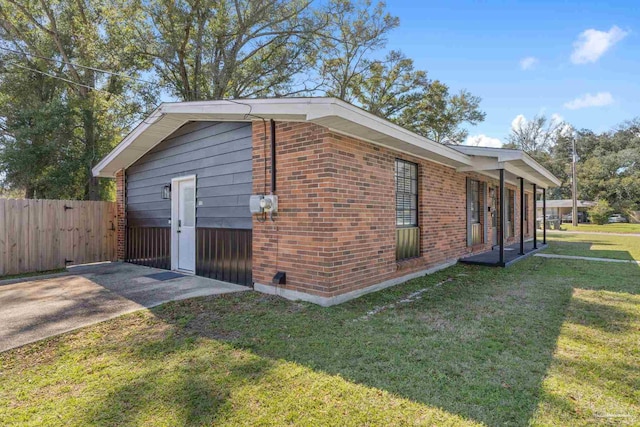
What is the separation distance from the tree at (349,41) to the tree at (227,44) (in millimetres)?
1466

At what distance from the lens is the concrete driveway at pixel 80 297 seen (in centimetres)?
392

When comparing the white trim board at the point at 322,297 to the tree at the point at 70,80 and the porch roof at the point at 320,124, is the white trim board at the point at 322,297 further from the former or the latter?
the tree at the point at 70,80

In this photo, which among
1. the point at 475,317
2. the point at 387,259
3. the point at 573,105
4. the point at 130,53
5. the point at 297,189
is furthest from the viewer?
the point at 573,105

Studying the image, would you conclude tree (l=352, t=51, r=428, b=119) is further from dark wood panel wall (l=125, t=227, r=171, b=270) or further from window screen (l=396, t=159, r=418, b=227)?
dark wood panel wall (l=125, t=227, r=171, b=270)

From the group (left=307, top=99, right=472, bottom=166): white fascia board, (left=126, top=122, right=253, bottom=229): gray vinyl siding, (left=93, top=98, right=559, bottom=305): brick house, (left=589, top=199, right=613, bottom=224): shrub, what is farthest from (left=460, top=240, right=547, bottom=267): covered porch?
(left=589, top=199, right=613, bottom=224): shrub

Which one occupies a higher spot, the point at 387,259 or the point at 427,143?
the point at 427,143

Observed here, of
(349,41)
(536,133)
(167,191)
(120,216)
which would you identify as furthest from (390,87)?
(536,133)

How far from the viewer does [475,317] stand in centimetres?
433

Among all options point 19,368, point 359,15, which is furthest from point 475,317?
point 359,15

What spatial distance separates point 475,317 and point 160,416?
3.71 m

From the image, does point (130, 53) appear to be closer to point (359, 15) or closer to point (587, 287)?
point (359, 15)

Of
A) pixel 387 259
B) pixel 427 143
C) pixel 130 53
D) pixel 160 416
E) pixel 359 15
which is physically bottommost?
pixel 160 416

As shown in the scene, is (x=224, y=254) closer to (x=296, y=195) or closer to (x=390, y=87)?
(x=296, y=195)

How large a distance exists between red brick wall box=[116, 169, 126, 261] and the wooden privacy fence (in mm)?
144
